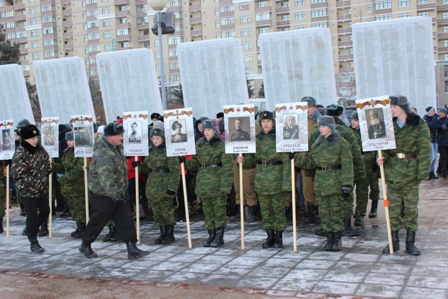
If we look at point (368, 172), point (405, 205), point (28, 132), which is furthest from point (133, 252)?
point (368, 172)

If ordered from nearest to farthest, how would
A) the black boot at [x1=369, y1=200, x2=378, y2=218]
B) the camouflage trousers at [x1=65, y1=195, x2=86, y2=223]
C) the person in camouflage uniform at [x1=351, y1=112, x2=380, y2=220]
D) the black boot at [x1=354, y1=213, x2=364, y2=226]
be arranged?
the person in camouflage uniform at [x1=351, y1=112, x2=380, y2=220]
the black boot at [x1=354, y1=213, x2=364, y2=226]
the camouflage trousers at [x1=65, y1=195, x2=86, y2=223]
the black boot at [x1=369, y1=200, x2=378, y2=218]

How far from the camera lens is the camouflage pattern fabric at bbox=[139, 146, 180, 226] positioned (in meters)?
8.10

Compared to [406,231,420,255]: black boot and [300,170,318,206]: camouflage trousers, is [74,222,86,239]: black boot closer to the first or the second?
[300,170,318,206]: camouflage trousers

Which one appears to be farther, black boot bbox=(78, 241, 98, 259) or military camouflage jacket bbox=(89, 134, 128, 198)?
black boot bbox=(78, 241, 98, 259)

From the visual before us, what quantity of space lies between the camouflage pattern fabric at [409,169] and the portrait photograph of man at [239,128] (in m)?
2.04

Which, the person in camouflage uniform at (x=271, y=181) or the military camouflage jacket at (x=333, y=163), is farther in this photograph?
the person in camouflage uniform at (x=271, y=181)

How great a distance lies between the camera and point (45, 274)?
6.84m

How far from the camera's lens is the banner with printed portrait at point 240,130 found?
25.3 feet

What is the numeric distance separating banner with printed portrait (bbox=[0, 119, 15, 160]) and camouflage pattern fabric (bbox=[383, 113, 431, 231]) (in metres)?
6.54

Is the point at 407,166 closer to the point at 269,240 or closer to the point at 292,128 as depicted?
the point at 292,128

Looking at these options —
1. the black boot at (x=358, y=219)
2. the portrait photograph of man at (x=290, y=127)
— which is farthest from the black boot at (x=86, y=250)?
the black boot at (x=358, y=219)

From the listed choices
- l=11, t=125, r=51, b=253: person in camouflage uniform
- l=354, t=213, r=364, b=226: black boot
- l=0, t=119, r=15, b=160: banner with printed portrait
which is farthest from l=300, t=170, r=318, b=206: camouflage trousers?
l=0, t=119, r=15, b=160: banner with printed portrait

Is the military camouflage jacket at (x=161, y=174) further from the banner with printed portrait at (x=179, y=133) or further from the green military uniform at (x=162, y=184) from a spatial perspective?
the banner with printed portrait at (x=179, y=133)

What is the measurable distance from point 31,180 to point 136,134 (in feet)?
5.69
